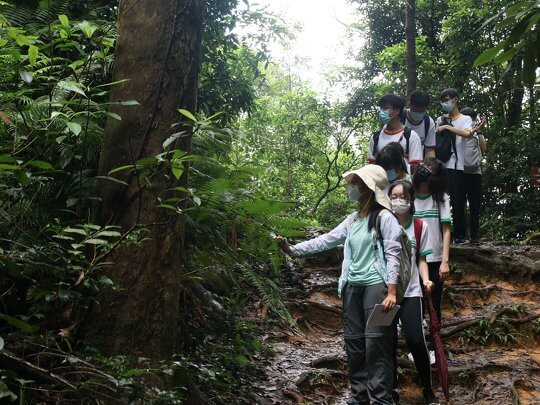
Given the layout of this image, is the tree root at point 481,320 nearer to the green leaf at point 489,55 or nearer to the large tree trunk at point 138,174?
the large tree trunk at point 138,174

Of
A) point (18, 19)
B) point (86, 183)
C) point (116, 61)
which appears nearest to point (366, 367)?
point (86, 183)

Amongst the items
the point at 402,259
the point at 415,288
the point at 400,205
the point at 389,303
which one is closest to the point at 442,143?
the point at 400,205

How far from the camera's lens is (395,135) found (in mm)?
6273

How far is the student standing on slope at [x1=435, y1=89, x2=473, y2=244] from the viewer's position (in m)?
8.12

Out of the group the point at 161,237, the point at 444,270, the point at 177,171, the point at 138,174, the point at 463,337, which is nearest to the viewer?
the point at 177,171

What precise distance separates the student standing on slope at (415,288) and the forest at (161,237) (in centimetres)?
97

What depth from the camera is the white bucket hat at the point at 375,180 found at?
14.1 feet

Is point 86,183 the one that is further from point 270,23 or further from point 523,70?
point 270,23

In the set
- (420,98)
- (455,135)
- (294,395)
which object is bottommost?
(294,395)

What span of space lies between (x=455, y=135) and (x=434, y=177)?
2.85 metres

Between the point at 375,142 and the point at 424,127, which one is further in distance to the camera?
the point at 424,127

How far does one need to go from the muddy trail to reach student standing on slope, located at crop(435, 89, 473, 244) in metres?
1.10

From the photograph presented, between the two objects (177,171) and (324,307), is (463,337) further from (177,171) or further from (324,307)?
(177,171)

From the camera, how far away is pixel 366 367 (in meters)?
4.21
